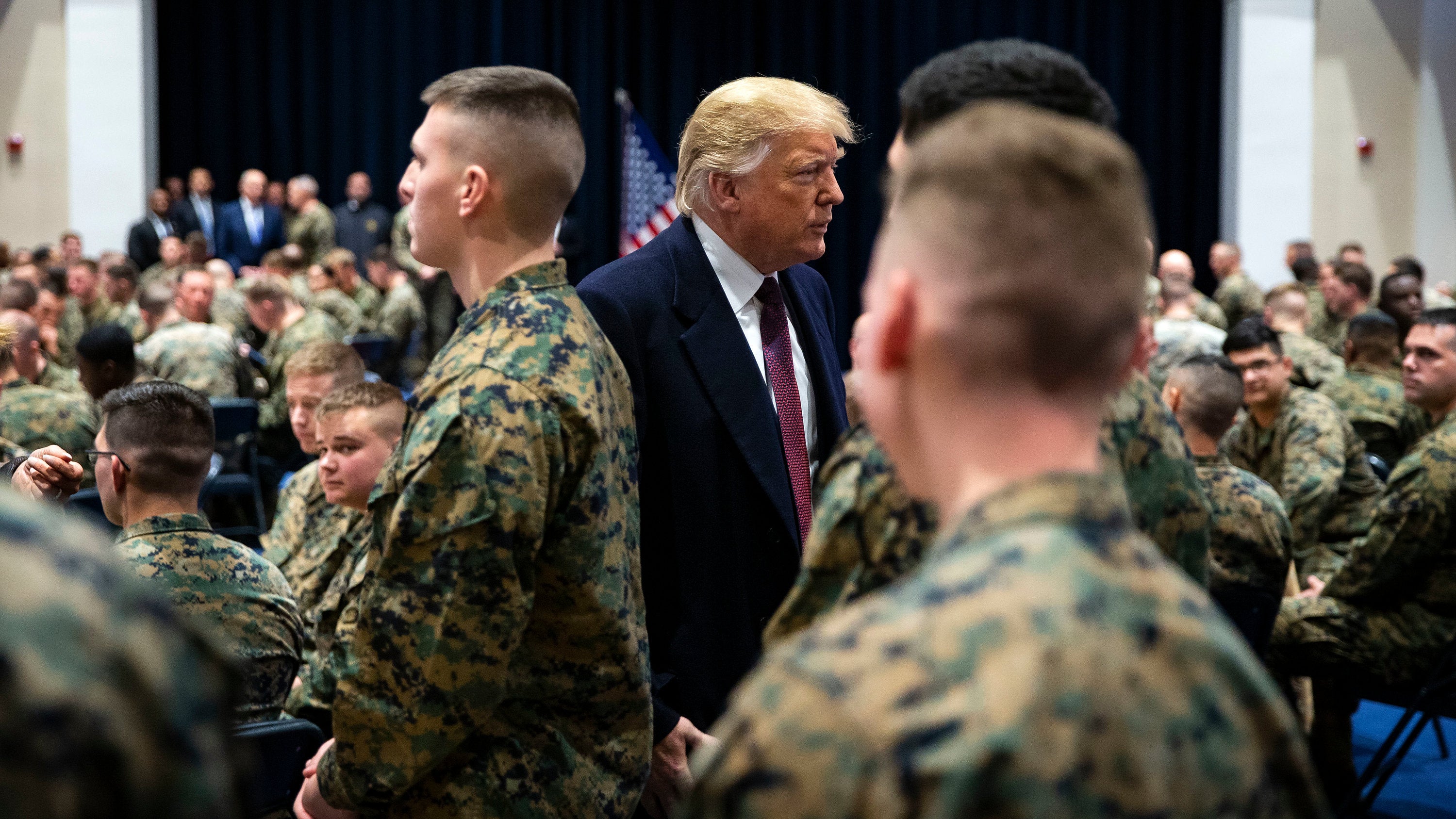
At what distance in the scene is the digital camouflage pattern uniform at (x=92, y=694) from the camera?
22.9 inches

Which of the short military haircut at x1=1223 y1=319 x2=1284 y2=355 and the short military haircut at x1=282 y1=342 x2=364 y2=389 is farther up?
the short military haircut at x1=1223 y1=319 x2=1284 y2=355

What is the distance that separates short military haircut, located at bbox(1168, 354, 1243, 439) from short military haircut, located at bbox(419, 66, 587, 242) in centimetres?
226

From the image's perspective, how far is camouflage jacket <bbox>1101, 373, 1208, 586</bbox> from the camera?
1.36m

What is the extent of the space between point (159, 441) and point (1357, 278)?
7.93 meters

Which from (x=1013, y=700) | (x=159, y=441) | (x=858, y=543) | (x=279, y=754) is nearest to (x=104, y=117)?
(x=159, y=441)

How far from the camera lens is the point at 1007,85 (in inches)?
51.3

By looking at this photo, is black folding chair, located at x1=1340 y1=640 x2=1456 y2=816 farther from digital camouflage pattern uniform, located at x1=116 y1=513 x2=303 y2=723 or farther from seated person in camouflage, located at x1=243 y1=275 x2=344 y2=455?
seated person in camouflage, located at x1=243 y1=275 x2=344 y2=455

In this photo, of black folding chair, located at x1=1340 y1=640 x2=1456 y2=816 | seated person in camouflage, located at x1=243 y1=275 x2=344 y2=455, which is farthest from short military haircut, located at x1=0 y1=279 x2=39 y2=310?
black folding chair, located at x1=1340 y1=640 x2=1456 y2=816

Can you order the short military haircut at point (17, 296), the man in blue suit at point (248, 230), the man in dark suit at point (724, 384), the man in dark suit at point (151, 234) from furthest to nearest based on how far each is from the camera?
the man in blue suit at point (248, 230) → the man in dark suit at point (151, 234) → the short military haircut at point (17, 296) → the man in dark suit at point (724, 384)

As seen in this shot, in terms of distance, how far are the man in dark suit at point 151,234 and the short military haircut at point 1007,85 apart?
42.1 feet

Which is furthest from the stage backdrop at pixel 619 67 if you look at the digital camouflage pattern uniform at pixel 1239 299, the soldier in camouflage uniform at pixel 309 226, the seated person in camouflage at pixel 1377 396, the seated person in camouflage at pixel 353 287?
the seated person in camouflage at pixel 1377 396

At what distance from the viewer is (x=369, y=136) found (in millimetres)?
15984

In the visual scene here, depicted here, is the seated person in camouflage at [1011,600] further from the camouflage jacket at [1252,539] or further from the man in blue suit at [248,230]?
the man in blue suit at [248,230]

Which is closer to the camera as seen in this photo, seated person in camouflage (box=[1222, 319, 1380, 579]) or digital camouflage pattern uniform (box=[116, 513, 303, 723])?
digital camouflage pattern uniform (box=[116, 513, 303, 723])
